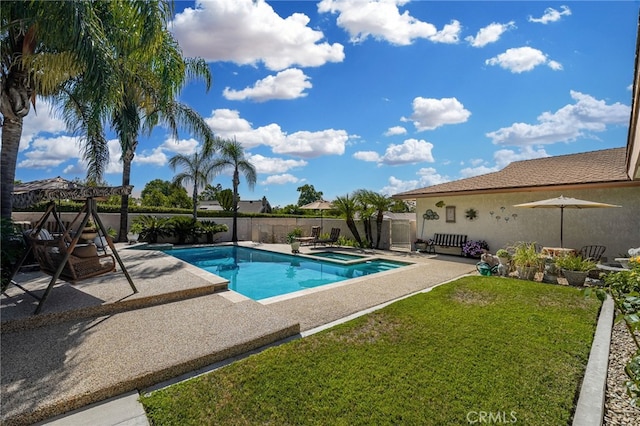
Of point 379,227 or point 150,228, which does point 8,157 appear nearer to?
point 150,228

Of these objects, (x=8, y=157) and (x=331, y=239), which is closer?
(x=8, y=157)

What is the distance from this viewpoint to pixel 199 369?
380cm

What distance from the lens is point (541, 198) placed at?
12711 millimetres

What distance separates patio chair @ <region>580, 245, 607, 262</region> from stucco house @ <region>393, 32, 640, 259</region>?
0.39m

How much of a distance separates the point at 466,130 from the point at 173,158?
18617 mm

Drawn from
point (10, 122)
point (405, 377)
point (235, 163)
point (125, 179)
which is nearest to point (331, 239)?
point (235, 163)

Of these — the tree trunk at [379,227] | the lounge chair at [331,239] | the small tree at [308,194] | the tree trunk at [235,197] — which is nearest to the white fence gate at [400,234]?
the tree trunk at [379,227]

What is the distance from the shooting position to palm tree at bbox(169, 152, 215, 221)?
21.0 metres

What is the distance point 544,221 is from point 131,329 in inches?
577

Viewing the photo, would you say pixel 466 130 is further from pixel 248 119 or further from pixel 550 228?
pixel 248 119

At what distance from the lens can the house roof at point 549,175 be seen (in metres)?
11.1

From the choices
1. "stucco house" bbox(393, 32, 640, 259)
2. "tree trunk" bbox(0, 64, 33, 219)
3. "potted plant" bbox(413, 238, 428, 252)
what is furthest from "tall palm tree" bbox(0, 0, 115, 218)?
"potted plant" bbox(413, 238, 428, 252)

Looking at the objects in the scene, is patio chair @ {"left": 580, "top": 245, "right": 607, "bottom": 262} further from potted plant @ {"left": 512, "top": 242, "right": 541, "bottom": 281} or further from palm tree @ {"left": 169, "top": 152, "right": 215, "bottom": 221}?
palm tree @ {"left": 169, "top": 152, "right": 215, "bottom": 221}

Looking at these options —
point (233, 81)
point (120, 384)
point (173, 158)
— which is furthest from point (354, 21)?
point (173, 158)
